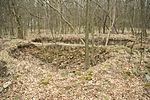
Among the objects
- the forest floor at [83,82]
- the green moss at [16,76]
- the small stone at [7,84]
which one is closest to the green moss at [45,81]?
the forest floor at [83,82]

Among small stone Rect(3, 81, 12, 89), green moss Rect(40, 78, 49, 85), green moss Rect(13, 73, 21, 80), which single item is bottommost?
small stone Rect(3, 81, 12, 89)

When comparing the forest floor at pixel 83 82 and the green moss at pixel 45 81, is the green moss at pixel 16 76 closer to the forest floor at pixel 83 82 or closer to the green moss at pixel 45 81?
the forest floor at pixel 83 82

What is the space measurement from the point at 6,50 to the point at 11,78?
18.1ft

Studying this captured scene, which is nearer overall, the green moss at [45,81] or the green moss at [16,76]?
the green moss at [45,81]

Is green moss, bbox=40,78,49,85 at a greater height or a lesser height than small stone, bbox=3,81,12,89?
greater

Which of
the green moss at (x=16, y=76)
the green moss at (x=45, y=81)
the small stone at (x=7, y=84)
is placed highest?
the green moss at (x=16, y=76)

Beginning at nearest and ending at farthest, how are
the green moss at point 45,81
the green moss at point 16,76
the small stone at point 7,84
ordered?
the green moss at point 45,81 < the small stone at point 7,84 < the green moss at point 16,76

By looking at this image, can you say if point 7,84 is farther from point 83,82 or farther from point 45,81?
point 83,82

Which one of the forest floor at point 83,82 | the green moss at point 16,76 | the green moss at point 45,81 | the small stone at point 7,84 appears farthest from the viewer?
the green moss at point 16,76

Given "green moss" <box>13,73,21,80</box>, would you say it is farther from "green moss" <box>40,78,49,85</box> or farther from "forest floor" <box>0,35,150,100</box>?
"green moss" <box>40,78,49,85</box>

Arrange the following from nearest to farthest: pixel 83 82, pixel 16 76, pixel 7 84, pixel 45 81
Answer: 1. pixel 83 82
2. pixel 45 81
3. pixel 7 84
4. pixel 16 76

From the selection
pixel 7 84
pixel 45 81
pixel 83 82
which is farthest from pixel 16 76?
pixel 83 82

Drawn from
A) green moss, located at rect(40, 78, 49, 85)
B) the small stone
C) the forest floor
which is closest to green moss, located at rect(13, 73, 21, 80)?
the forest floor

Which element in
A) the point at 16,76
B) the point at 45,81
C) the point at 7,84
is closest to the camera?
the point at 45,81
